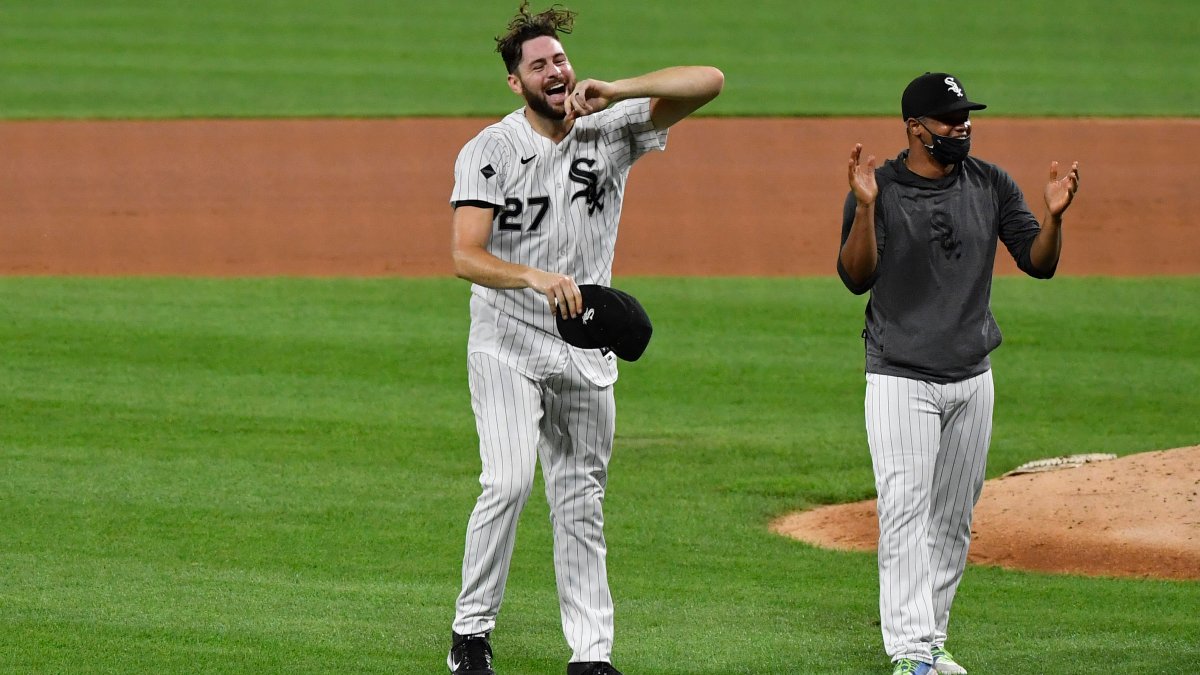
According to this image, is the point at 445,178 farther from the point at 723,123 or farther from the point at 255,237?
the point at 723,123

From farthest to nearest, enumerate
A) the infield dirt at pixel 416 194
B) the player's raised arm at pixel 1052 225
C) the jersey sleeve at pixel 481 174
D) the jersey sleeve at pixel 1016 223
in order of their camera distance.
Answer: the infield dirt at pixel 416 194 < the jersey sleeve at pixel 1016 223 < the player's raised arm at pixel 1052 225 < the jersey sleeve at pixel 481 174

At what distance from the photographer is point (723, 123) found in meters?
20.7

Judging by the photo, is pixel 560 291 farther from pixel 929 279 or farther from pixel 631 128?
pixel 929 279

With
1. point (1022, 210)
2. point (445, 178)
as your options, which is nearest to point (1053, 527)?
point (1022, 210)

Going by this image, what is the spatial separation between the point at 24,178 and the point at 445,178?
4225mm

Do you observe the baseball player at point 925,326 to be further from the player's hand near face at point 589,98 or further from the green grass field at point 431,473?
the player's hand near face at point 589,98

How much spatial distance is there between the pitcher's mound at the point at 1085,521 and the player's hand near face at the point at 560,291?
10.4 feet

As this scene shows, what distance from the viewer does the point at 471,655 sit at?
5434 millimetres

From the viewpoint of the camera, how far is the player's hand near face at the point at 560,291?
4.97 meters

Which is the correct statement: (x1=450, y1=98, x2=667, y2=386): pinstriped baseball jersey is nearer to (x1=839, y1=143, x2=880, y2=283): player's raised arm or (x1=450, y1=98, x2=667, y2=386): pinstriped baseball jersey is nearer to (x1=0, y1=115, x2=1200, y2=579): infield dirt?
(x1=839, y1=143, x2=880, y2=283): player's raised arm

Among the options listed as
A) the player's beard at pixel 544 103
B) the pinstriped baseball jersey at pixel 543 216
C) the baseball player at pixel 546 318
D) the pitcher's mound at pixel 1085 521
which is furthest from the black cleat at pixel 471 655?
the pitcher's mound at pixel 1085 521

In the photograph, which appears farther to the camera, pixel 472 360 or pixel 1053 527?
pixel 1053 527

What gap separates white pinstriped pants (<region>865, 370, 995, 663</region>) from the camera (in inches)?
213

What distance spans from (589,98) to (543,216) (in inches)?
16.5
